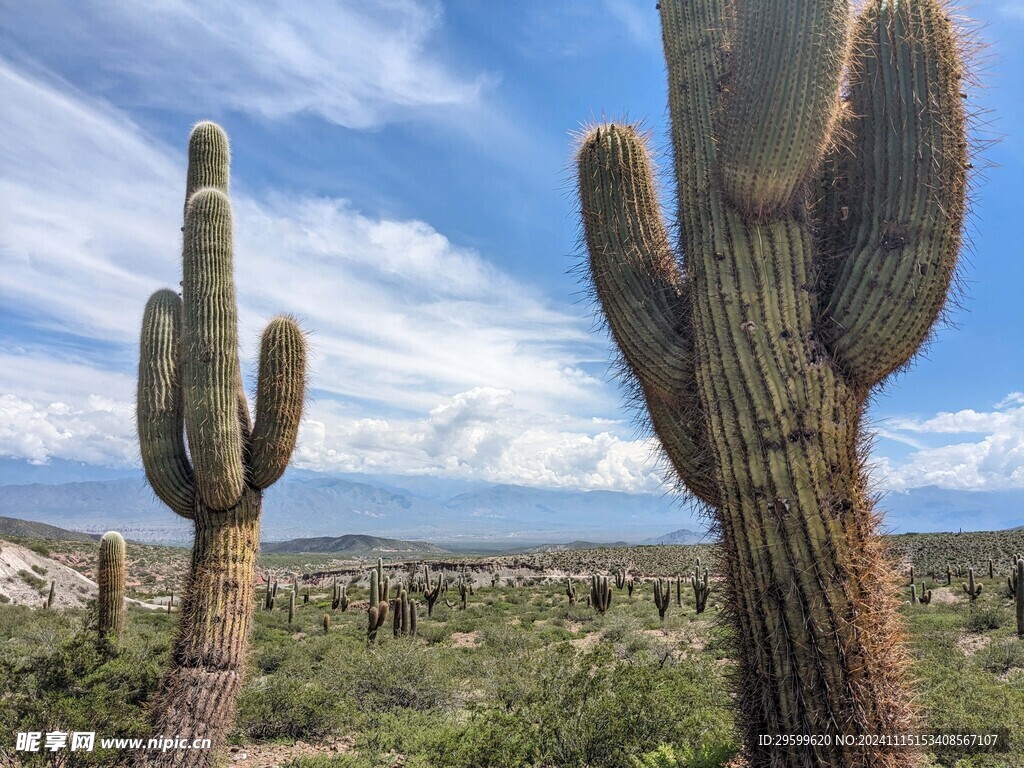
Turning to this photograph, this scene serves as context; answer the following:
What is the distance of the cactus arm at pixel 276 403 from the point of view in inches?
263

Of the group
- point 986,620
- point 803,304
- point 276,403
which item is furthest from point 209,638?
point 986,620

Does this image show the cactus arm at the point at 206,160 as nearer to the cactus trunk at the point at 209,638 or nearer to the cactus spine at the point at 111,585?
the cactus trunk at the point at 209,638

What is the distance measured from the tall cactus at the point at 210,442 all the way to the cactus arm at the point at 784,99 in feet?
17.6

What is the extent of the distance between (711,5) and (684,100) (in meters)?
0.54

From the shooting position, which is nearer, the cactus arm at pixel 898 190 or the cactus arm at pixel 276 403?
the cactus arm at pixel 898 190

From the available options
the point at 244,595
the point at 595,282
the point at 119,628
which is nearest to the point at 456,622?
the point at 119,628

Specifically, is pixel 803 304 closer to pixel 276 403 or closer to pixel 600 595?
pixel 276 403

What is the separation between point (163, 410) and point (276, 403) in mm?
1186

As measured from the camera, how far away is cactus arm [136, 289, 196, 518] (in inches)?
255

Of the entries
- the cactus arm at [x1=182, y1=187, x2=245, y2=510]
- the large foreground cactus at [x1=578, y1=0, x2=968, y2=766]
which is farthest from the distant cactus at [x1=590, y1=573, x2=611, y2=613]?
the large foreground cactus at [x1=578, y1=0, x2=968, y2=766]

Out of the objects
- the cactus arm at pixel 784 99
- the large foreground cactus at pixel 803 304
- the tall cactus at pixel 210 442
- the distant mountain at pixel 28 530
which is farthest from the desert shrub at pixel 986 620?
the distant mountain at pixel 28 530

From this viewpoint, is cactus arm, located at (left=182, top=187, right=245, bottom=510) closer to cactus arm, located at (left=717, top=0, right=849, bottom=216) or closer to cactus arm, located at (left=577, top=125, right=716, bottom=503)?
cactus arm, located at (left=577, top=125, right=716, bottom=503)

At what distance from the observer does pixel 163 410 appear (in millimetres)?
6664

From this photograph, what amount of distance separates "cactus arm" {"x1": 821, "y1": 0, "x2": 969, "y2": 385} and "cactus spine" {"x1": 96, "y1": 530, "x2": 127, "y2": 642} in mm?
12288
